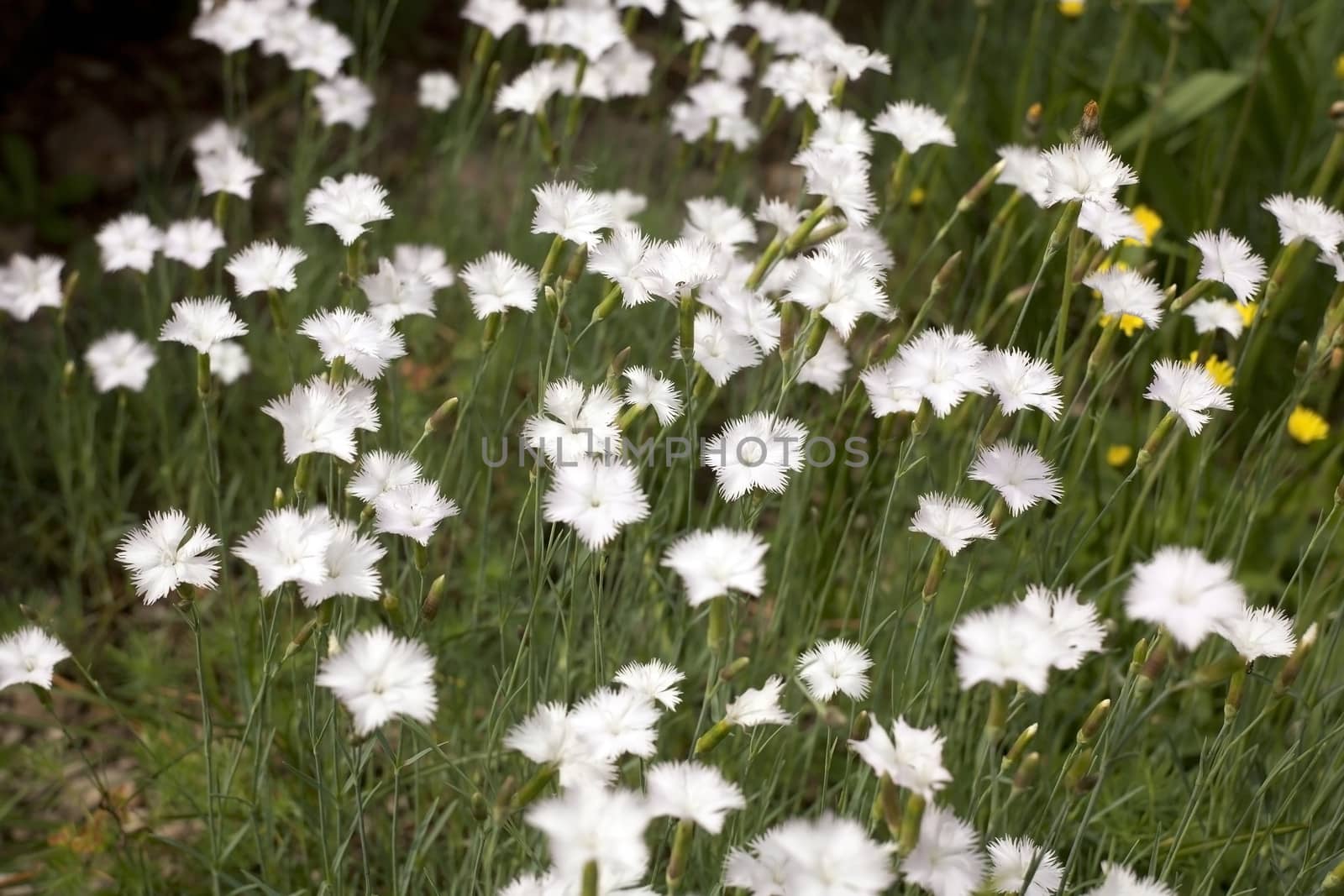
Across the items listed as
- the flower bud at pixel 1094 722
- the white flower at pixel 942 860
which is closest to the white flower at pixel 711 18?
the flower bud at pixel 1094 722

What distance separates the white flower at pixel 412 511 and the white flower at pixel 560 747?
7.9 inches

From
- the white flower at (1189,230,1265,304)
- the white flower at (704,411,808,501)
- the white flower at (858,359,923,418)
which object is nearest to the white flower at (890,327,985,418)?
the white flower at (858,359,923,418)

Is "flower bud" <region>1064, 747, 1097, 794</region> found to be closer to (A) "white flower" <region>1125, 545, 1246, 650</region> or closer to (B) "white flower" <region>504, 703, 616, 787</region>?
(A) "white flower" <region>1125, 545, 1246, 650</region>

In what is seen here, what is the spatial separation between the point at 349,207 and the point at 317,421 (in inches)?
13.5

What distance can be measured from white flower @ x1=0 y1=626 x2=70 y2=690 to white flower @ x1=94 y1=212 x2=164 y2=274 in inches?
27.4

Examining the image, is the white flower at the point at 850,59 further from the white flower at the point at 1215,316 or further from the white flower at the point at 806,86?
the white flower at the point at 1215,316

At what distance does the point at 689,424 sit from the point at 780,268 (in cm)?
29

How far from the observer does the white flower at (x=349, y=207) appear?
1333mm

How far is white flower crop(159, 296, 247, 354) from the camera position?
4.12 ft

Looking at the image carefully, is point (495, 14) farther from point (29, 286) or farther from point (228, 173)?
point (29, 286)

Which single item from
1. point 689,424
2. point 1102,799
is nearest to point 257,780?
point 689,424

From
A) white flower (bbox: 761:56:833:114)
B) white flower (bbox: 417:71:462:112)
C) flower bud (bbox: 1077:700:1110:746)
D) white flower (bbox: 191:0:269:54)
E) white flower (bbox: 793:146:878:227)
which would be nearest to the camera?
flower bud (bbox: 1077:700:1110:746)

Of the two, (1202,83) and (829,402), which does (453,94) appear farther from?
(1202,83)

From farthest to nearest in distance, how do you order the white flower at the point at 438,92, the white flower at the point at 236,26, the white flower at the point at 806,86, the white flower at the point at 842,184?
the white flower at the point at 438,92 < the white flower at the point at 236,26 < the white flower at the point at 806,86 < the white flower at the point at 842,184
